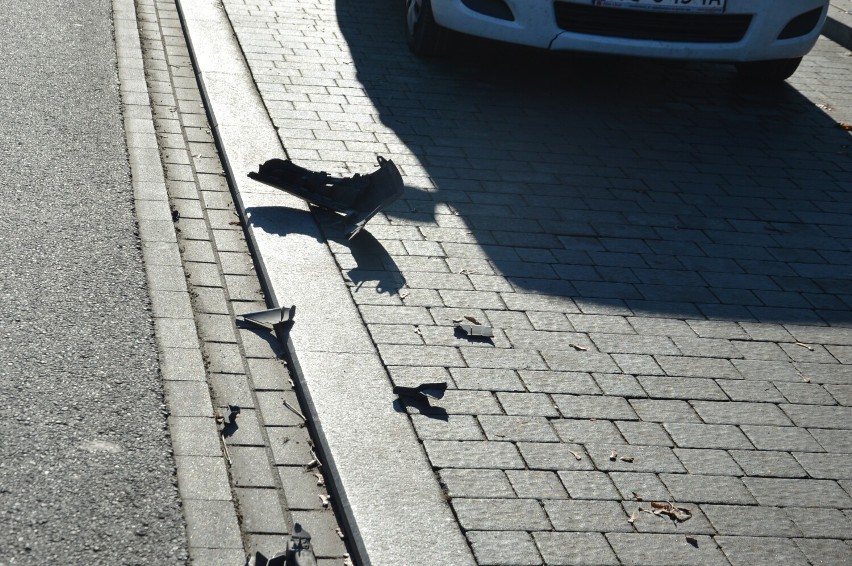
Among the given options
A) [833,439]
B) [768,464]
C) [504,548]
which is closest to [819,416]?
[833,439]

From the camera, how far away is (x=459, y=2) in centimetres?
838

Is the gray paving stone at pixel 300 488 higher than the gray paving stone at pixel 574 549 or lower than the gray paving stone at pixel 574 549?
lower

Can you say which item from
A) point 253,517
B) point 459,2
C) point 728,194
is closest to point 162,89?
point 459,2

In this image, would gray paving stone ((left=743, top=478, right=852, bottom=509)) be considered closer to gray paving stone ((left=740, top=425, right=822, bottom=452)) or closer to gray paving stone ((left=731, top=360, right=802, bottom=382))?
gray paving stone ((left=740, top=425, right=822, bottom=452))

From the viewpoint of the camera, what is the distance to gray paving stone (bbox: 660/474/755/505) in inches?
167

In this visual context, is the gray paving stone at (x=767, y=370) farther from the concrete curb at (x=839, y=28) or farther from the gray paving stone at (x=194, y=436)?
the concrete curb at (x=839, y=28)

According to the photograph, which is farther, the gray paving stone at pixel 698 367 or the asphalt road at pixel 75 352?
the gray paving stone at pixel 698 367

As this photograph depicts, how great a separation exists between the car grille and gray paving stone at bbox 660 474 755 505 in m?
4.53

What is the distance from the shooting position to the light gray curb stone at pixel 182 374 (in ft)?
12.4

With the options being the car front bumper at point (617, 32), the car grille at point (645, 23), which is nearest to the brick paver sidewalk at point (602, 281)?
the car front bumper at point (617, 32)

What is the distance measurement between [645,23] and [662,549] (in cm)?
509

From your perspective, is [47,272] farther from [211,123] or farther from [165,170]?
[211,123]

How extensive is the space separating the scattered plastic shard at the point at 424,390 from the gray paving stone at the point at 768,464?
1.16 meters

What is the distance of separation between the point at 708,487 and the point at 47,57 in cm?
626
